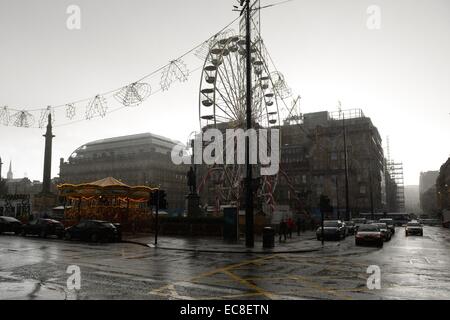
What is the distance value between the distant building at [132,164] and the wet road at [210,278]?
92.8 metres

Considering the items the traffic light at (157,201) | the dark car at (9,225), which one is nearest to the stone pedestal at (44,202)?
the dark car at (9,225)

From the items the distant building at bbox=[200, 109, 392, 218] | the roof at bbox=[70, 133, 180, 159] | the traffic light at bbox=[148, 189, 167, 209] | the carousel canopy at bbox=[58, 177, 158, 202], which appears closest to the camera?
the traffic light at bbox=[148, 189, 167, 209]

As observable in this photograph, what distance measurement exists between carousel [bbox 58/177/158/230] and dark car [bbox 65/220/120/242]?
316 inches

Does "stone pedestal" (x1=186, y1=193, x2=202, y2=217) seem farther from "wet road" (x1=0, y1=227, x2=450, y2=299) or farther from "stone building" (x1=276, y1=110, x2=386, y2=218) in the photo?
"stone building" (x1=276, y1=110, x2=386, y2=218)

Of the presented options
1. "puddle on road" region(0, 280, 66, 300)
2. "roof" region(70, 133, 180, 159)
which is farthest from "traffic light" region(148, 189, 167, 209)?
"roof" region(70, 133, 180, 159)

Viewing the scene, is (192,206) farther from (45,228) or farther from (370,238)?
(370,238)

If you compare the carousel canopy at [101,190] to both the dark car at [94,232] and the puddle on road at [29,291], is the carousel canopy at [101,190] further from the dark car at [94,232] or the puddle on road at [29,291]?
the puddle on road at [29,291]

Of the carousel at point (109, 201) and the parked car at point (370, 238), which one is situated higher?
the carousel at point (109, 201)

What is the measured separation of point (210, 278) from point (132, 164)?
348ft

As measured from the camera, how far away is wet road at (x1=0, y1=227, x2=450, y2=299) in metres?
9.25

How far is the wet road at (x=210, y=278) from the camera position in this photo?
30.3ft

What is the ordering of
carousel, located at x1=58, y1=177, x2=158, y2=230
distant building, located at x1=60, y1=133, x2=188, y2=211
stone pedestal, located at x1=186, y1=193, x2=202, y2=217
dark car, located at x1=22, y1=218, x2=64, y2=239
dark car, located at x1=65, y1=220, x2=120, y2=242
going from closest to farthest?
1. dark car, located at x1=65, y1=220, x2=120, y2=242
2. dark car, located at x1=22, y1=218, x2=64, y2=239
3. carousel, located at x1=58, y1=177, x2=158, y2=230
4. stone pedestal, located at x1=186, y1=193, x2=202, y2=217
5. distant building, located at x1=60, y1=133, x2=188, y2=211
